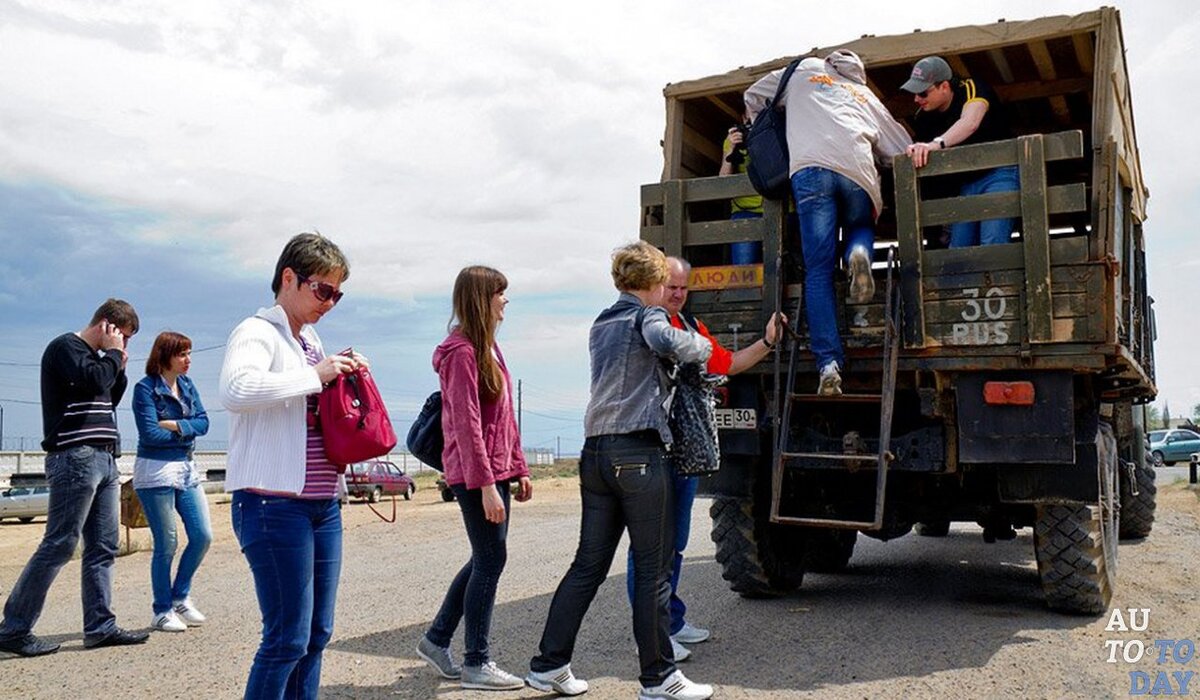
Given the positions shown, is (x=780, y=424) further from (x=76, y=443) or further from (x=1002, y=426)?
(x=76, y=443)

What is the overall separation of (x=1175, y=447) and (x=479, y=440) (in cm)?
3887

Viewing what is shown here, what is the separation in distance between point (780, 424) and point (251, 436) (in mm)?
3427

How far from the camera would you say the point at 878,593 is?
702cm

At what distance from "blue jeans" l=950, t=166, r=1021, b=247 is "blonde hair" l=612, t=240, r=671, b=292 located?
2.13 meters

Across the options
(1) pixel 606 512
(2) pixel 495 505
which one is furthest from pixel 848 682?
(2) pixel 495 505

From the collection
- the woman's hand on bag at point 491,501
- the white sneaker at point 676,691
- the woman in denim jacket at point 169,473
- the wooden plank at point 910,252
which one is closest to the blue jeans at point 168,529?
the woman in denim jacket at point 169,473

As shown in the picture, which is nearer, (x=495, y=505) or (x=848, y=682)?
(x=495, y=505)

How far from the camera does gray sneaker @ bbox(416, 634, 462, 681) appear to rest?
474 centimetres

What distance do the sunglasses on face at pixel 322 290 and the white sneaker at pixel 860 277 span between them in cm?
314

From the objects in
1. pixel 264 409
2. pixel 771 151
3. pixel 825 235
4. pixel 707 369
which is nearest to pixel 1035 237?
pixel 825 235

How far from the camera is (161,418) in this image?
6.16 metres

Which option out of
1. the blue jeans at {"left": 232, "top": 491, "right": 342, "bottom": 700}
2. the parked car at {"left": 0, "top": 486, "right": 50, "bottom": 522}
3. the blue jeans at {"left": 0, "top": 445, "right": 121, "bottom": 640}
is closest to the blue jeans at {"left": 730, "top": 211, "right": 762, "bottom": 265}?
the blue jeans at {"left": 232, "top": 491, "right": 342, "bottom": 700}

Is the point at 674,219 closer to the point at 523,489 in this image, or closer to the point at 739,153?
the point at 739,153

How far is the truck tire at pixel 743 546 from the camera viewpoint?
6.35m
